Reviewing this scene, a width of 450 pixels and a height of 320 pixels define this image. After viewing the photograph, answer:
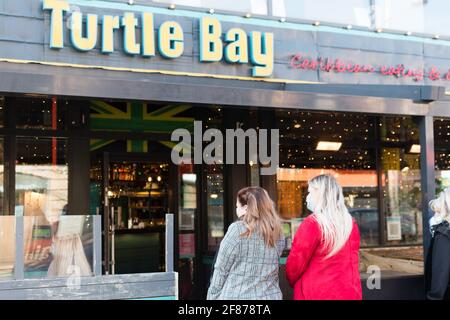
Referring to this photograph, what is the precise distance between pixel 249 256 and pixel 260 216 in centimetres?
26

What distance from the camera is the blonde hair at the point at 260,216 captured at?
386cm

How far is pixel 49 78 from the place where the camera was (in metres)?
5.27

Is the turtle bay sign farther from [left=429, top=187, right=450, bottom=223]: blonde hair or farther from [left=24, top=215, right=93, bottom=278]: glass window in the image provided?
[left=429, top=187, right=450, bottom=223]: blonde hair

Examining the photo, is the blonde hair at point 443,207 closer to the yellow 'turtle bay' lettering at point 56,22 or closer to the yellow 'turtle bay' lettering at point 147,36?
the yellow 'turtle bay' lettering at point 147,36

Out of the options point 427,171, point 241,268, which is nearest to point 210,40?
point 427,171

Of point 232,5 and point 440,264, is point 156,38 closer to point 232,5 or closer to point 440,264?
point 232,5

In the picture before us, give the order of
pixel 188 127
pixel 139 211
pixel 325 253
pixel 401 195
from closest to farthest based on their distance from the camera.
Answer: pixel 325 253
pixel 188 127
pixel 139 211
pixel 401 195

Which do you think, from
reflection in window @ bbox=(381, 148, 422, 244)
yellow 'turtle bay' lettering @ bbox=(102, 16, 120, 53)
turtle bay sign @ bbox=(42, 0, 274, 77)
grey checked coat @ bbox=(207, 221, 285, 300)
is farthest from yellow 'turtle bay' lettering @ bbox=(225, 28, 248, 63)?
grey checked coat @ bbox=(207, 221, 285, 300)

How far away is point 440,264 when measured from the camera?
488 cm

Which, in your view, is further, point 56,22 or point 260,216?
point 56,22

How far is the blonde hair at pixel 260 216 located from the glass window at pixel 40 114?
13.3 feet

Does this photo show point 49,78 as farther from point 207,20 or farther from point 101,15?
point 207,20
